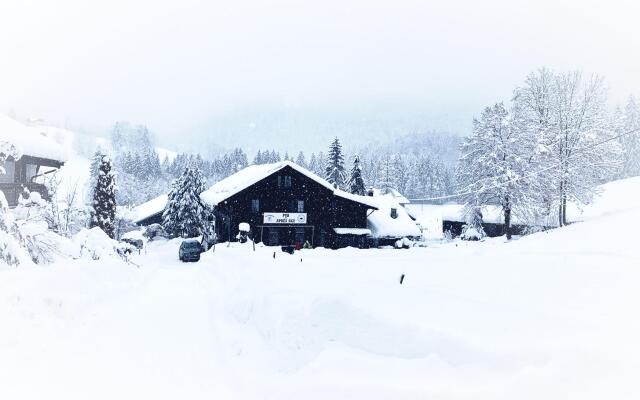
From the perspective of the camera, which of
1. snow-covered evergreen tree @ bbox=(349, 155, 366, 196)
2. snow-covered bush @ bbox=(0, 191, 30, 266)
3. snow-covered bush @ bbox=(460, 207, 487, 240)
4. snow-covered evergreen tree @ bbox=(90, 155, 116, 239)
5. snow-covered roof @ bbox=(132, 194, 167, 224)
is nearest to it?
snow-covered bush @ bbox=(0, 191, 30, 266)

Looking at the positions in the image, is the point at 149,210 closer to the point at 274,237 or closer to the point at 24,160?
the point at 274,237

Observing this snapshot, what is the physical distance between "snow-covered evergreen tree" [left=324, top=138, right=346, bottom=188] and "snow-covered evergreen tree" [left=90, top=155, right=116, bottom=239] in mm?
32628

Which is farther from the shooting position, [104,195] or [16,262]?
[104,195]

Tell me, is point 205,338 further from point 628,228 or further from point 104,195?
point 104,195

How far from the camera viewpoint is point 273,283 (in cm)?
1148

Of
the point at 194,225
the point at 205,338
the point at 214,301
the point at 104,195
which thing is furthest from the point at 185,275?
the point at 194,225

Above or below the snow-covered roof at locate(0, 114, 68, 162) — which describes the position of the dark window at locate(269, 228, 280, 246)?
below

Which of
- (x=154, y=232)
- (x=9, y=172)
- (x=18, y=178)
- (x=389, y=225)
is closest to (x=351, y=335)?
(x=18, y=178)

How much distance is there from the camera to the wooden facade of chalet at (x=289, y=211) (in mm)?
35906

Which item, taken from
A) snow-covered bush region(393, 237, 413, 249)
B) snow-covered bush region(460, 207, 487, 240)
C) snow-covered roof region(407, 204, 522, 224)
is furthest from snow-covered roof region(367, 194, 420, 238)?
snow-covered roof region(407, 204, 522, 224)

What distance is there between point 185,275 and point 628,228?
17068 mm

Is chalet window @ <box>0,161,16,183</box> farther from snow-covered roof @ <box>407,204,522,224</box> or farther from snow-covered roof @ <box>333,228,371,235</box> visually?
snow-covered roof @ <box>407,204,522,224</box>

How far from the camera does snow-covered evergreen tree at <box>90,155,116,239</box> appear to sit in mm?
38281

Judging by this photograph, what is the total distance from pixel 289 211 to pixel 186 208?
14.9 meters
